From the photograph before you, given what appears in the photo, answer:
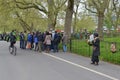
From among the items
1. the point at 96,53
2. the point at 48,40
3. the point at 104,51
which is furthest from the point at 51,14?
the point at 96,53

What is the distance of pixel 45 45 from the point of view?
1158 inches

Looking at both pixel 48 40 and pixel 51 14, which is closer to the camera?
pixel 48 40

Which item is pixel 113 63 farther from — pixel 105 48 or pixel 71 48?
pixel 71 48

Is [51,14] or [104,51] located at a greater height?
[51,14]

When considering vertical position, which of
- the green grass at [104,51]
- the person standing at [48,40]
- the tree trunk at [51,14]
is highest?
the tree trunk at [51,14]

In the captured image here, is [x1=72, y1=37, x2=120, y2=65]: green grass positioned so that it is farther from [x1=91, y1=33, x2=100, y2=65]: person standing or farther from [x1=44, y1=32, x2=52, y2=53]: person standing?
[x1=44, y1=32, x2=52, y2=53]: person standing

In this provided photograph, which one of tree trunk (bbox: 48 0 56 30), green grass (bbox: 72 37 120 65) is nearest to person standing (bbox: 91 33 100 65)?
green grass (bbox: 72 37 120 65)

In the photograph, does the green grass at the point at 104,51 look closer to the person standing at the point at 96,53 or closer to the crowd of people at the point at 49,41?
the crowd of people at the point at 49,41

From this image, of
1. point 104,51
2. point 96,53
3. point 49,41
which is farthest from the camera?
point 49,41

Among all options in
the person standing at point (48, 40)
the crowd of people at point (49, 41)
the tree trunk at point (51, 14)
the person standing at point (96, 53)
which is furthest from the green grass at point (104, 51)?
the tree trunk at point (51, 14)

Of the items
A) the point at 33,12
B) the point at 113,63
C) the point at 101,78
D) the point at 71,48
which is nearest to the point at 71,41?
the point at 71,48

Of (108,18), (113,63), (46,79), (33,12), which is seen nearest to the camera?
(46,79)

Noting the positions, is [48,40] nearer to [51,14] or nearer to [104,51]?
[104,51]

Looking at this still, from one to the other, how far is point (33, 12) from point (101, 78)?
4491cm
